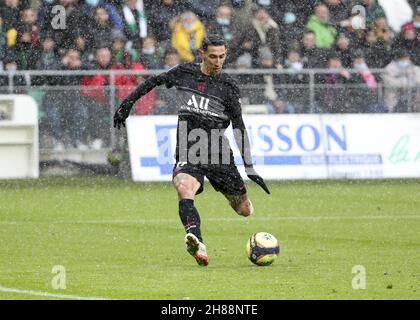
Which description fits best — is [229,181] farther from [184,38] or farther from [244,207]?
[184,38]

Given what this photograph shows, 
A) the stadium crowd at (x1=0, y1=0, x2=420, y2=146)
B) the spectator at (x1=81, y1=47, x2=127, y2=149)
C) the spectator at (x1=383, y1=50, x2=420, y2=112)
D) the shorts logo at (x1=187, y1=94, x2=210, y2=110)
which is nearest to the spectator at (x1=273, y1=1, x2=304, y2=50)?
the stadium crowd at (x1=0, y1=0, x2=420, y2=146)

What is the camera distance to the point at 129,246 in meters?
13.4

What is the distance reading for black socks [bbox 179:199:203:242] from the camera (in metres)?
11.4

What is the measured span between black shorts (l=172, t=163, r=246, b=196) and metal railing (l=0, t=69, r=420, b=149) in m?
9.34

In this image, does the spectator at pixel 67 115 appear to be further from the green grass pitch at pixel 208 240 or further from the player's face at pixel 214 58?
the player's face at pixel 214 58

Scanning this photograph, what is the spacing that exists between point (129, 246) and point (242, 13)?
10.6 m

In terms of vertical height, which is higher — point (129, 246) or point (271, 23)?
point (271, 23)

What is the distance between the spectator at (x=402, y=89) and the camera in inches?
872

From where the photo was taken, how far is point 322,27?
76.6 feet

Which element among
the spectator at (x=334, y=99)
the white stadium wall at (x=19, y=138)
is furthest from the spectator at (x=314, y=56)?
the white stadium wall at (x=19, y=138)

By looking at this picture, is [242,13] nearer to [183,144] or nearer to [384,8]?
[384,8]

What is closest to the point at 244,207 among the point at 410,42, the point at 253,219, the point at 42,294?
the point at 42,294

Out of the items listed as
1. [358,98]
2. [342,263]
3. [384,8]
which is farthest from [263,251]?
[384,8]

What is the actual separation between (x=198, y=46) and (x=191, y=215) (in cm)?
1100
